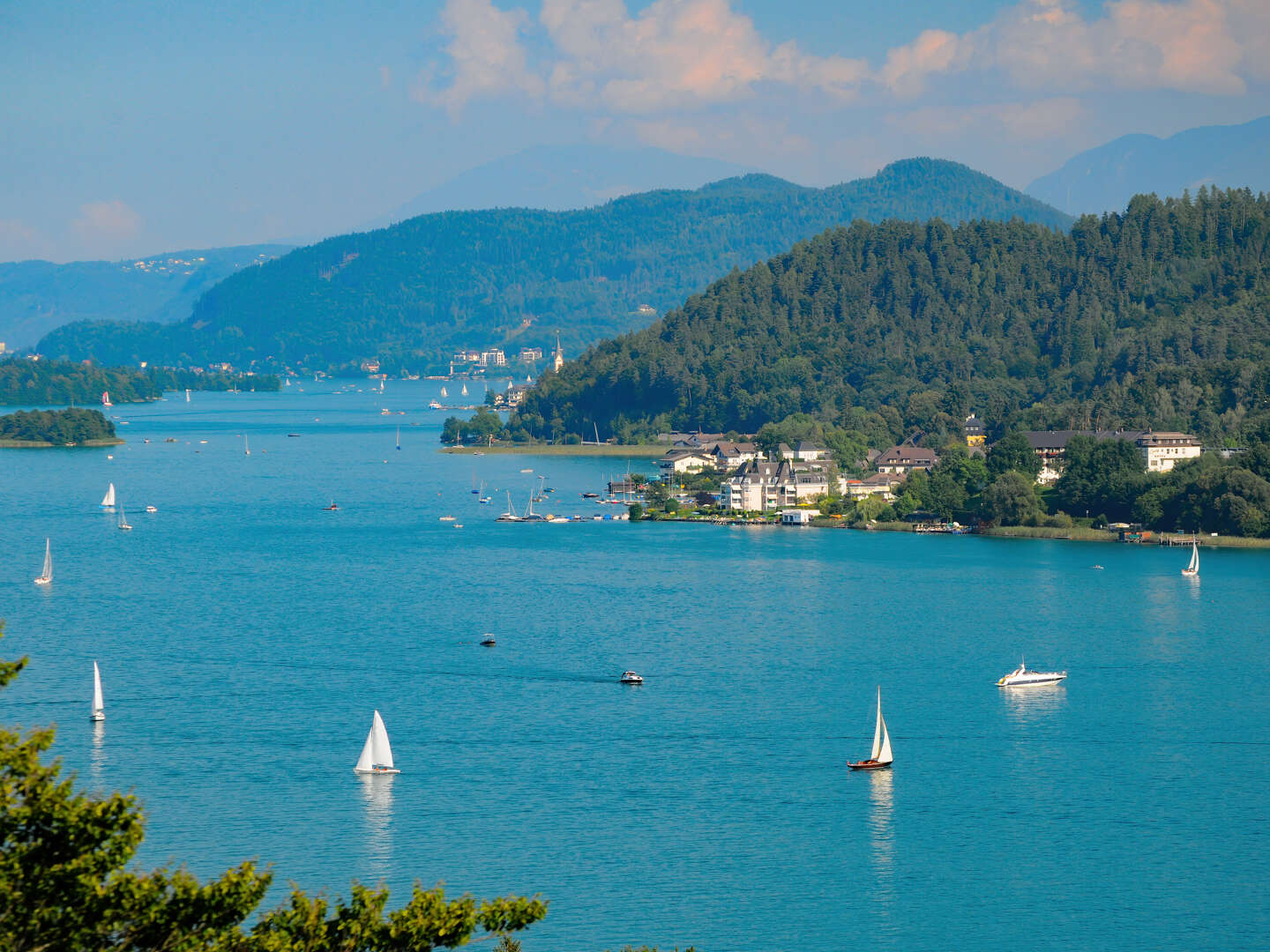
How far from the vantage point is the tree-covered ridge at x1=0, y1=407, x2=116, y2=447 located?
7281 cm

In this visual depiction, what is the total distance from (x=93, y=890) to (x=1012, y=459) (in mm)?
38267

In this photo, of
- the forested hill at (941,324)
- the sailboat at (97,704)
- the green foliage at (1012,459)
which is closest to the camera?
the sailboat at (97,704)

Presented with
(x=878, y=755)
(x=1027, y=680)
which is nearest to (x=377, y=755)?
Answer: (x=878, y=755)

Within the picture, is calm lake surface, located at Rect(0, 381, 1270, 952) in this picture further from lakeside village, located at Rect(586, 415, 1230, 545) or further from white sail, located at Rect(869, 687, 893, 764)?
lakeside village, located at Rect(586, 415, 1230, 545)

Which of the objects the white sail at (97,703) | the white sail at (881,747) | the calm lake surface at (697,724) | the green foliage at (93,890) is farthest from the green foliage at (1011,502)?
the green foliage at (93,890)

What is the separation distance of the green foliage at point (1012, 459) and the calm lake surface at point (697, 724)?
500 centimetres

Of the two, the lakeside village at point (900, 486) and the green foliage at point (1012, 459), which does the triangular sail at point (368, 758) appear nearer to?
the lakeside village at point (900, 486)

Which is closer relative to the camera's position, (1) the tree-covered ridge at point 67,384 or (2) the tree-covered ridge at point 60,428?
(2) the tree-covered ridge at point 60,428

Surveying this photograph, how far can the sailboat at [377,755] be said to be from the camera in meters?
17.5

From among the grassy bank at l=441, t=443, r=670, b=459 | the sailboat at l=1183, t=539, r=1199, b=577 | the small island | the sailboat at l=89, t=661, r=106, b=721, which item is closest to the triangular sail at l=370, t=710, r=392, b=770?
the sailboat at l=89, t=661, r=106, b=721

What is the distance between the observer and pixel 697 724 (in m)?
19.8

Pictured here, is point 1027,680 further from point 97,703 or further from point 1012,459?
point 1012,459

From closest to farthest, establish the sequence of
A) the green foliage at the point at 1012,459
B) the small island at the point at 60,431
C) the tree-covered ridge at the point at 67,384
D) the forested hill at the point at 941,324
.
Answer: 1. the green foliage at the point at 1012,459
2. the forested hill at the point at 941,324
3. the small island at the point at 60,431
4. the tree-covered ridge at the point at 67,384

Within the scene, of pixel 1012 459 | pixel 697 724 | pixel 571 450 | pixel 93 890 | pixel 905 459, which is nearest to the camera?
pixel 93 890
